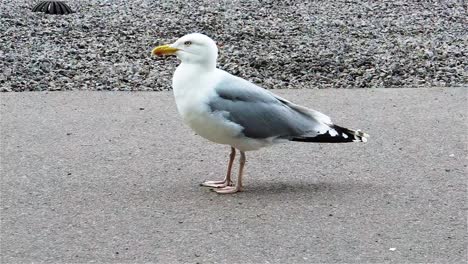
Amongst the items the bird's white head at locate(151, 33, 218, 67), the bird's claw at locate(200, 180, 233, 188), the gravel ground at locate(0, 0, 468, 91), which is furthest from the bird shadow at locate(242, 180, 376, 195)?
the gravel ground at locate(0, 0, 468, 91)

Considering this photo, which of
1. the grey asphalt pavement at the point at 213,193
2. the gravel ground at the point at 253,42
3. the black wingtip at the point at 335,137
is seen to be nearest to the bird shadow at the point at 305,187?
the grey asphalt pavement at the point at 213,193

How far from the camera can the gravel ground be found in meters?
7.85

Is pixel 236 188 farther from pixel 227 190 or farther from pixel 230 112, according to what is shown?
pixel 230 112

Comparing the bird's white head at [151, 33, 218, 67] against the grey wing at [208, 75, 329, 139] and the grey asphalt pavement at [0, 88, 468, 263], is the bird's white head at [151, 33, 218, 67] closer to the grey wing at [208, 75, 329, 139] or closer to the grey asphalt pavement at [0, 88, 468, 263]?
the grey wing at [208, 75, 329, 139]

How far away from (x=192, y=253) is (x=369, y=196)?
4.21 feet

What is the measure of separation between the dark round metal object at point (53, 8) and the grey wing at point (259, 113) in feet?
17.5

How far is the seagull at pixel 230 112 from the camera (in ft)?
17.0

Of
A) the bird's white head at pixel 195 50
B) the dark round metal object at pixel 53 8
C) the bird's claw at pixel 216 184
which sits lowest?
the dark round metal object at pixel 53 8

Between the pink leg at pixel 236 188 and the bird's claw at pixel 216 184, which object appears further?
the bird's claw at pixel 216 184

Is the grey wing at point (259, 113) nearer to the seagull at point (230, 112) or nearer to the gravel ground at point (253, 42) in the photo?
the seagull at point (230, 112)

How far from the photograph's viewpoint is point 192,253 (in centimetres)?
Answer: 442

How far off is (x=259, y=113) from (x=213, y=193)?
0.52 meters

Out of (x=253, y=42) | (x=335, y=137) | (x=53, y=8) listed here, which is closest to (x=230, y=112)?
(x=335, y=137)

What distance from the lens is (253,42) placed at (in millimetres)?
9133
